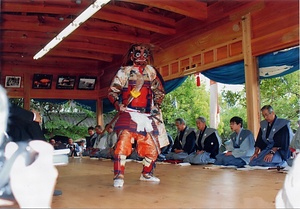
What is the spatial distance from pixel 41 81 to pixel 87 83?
1.29 m

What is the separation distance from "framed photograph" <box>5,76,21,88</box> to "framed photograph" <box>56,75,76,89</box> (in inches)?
40.9

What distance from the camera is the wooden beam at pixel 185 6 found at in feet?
19.2

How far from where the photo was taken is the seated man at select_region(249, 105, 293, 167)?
495 cm

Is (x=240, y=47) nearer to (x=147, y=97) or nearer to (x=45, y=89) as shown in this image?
(x=147, y=97)

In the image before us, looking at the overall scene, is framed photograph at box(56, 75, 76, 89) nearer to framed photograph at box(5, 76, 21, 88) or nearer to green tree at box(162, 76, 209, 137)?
framed photograph at box(5, 76, 21, 88)

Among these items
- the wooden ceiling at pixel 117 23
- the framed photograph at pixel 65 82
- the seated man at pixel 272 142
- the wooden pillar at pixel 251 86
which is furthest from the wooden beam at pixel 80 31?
the seated man at pixel 272 142

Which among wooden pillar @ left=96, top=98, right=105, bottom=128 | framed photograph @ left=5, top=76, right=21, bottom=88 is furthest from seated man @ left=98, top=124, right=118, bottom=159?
framed photograph @ left=5, top=76, right=21, bottom=88

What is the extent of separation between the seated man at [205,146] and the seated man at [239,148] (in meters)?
0.46

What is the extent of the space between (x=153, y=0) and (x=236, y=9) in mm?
1368

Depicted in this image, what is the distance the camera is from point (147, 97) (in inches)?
139

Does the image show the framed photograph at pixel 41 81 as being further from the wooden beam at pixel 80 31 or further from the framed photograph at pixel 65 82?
the wooden beam at pixel 80 31

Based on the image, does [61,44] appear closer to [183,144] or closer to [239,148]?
[183,144]

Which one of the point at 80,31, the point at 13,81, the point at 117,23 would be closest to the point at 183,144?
the point at 117,23

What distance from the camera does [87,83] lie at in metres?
10.7
